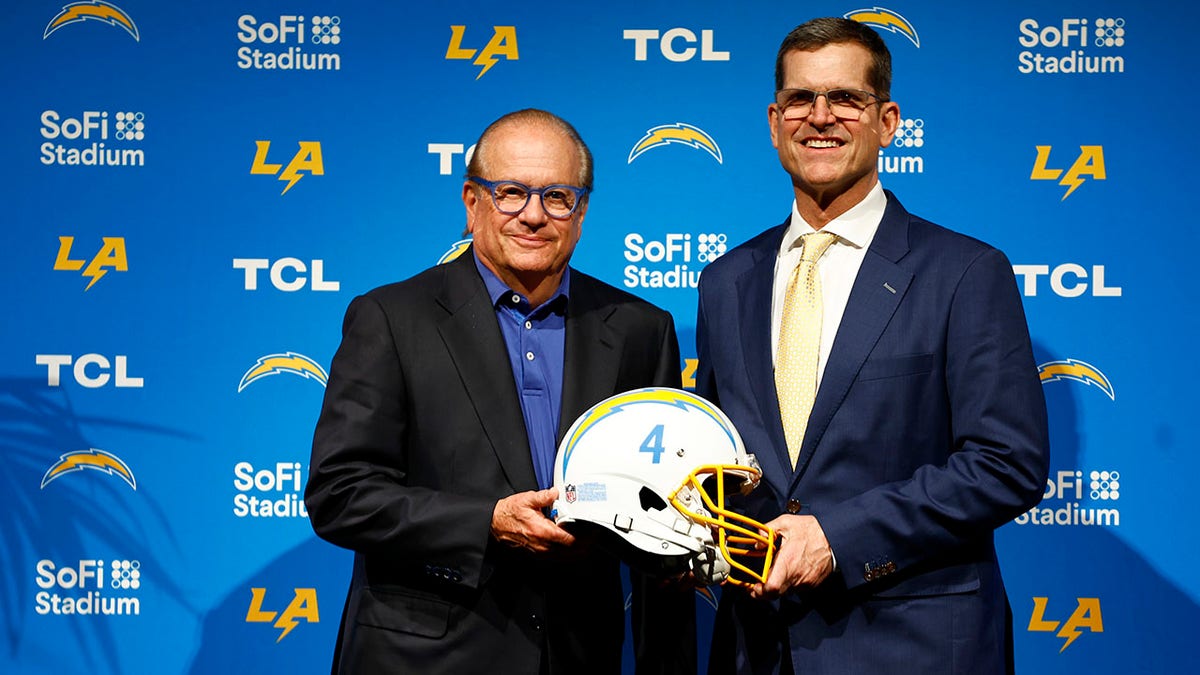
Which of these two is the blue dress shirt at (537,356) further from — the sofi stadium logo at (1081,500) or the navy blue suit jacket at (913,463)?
the sofi stadium logo at (1081,500)

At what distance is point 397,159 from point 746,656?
84.0 inches

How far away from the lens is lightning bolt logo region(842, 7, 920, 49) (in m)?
4.05

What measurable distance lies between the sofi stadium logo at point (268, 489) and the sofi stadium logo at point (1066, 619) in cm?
248

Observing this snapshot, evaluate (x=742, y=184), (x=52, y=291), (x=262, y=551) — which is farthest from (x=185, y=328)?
(x=742, y=184)

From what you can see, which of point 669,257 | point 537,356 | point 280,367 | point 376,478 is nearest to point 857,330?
point 537,356

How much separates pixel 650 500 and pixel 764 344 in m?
0.51

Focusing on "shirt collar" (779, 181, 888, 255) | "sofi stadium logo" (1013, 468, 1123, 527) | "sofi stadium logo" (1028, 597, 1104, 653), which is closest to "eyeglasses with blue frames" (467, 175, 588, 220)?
"shirt collar" (779, 181, 888, 255)

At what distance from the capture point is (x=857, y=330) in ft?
8.88

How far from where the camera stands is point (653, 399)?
2.68m

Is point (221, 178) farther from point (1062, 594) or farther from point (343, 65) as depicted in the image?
point (1062, 594)

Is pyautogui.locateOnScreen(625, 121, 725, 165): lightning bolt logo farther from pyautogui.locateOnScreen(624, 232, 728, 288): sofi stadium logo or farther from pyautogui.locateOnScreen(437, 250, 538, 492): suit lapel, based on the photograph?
pyautogui.locateOnScreen(437, 250, 538, 492): suit lapel

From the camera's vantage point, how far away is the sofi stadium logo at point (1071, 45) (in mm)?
4027

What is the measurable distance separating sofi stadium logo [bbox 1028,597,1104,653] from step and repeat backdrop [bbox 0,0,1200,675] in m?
0.02

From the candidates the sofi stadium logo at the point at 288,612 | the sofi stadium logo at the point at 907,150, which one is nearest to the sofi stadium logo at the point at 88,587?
the sofi stadium logo at the point at 288,612
